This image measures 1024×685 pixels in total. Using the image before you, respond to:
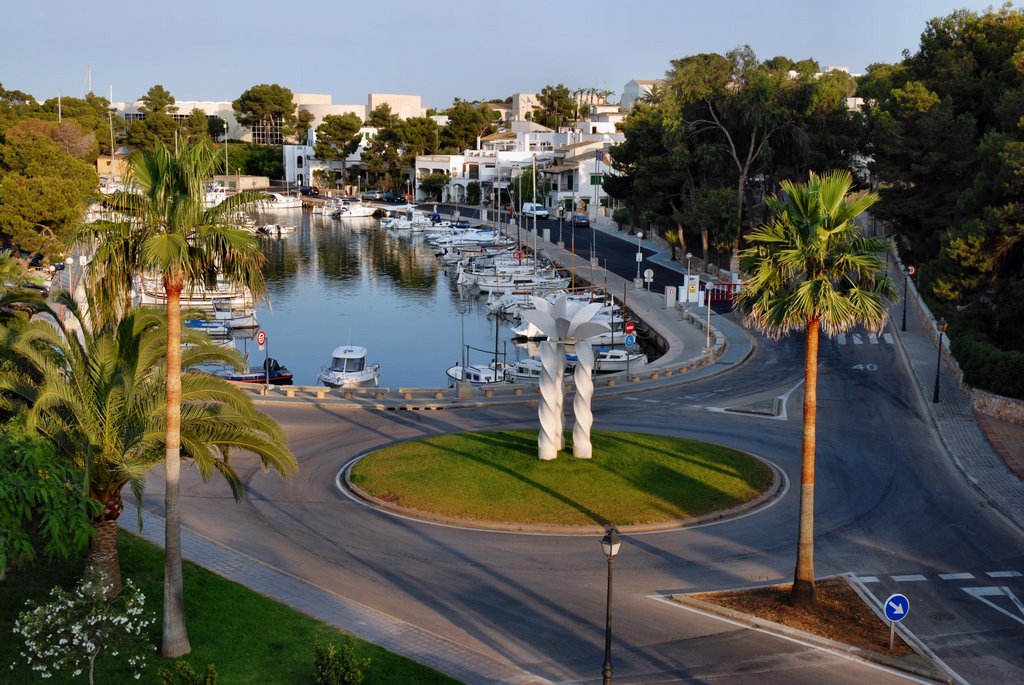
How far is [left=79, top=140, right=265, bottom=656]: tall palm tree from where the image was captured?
17.0 metres

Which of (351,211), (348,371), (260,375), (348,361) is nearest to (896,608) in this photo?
(260,375)

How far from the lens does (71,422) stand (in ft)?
62.1

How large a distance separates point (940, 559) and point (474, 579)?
35.8 feet

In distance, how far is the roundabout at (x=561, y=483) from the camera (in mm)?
26531

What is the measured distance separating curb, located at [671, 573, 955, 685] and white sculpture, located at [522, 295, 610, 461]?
8.23 metres

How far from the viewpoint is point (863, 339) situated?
5344cm

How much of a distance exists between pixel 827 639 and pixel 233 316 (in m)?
51.5

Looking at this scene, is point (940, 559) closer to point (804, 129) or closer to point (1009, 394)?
point (1009, 394)

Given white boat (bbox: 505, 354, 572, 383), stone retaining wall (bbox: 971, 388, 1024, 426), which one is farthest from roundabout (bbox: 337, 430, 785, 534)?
white boat (bbox: 505, 354, 572, 383)

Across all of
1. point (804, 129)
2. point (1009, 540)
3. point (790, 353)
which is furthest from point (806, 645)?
point (804, 129)

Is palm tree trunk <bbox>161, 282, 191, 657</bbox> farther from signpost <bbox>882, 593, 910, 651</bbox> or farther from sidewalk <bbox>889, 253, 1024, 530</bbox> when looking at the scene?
sidewalk <bbox>889, 253, 1024, 530</bbox>

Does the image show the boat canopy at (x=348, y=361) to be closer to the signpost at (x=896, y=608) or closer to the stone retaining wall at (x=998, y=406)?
the stone retaining wall at (x=998, y=406)

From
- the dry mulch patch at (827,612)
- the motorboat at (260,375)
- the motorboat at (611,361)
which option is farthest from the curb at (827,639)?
the motorboat at (611,361)

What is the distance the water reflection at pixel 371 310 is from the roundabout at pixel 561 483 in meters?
26.0
